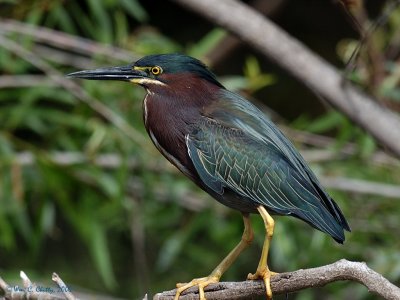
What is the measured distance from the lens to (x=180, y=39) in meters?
5.44

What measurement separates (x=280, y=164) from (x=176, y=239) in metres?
1.92

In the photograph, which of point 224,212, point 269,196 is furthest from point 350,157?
point 269,196

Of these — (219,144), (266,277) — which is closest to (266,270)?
(266,277)

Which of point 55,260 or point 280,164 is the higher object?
point 280,164

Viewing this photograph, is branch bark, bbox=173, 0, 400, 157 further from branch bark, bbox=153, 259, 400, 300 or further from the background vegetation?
branch bark, bbox=153, 259, 400, 300

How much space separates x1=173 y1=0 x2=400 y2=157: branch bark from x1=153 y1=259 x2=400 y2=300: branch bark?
108cm

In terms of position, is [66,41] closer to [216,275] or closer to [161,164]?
[161,164]

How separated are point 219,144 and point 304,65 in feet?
2.96

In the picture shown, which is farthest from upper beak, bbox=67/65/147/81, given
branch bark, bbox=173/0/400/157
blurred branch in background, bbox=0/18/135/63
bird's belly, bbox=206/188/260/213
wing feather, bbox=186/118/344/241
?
blurred branch in background, bbox=0/18/135/63

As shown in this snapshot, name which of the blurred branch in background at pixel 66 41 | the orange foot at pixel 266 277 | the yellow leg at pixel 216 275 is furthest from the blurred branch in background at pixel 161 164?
the orange foot at pixel 266 277

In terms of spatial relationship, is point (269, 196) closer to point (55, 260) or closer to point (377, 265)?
point (377, 265)

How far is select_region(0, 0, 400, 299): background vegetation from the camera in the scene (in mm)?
3922

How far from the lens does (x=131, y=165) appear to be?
4117 mm

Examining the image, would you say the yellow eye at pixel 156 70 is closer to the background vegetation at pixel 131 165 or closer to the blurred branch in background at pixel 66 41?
the background vegetation at pixel 131 165
